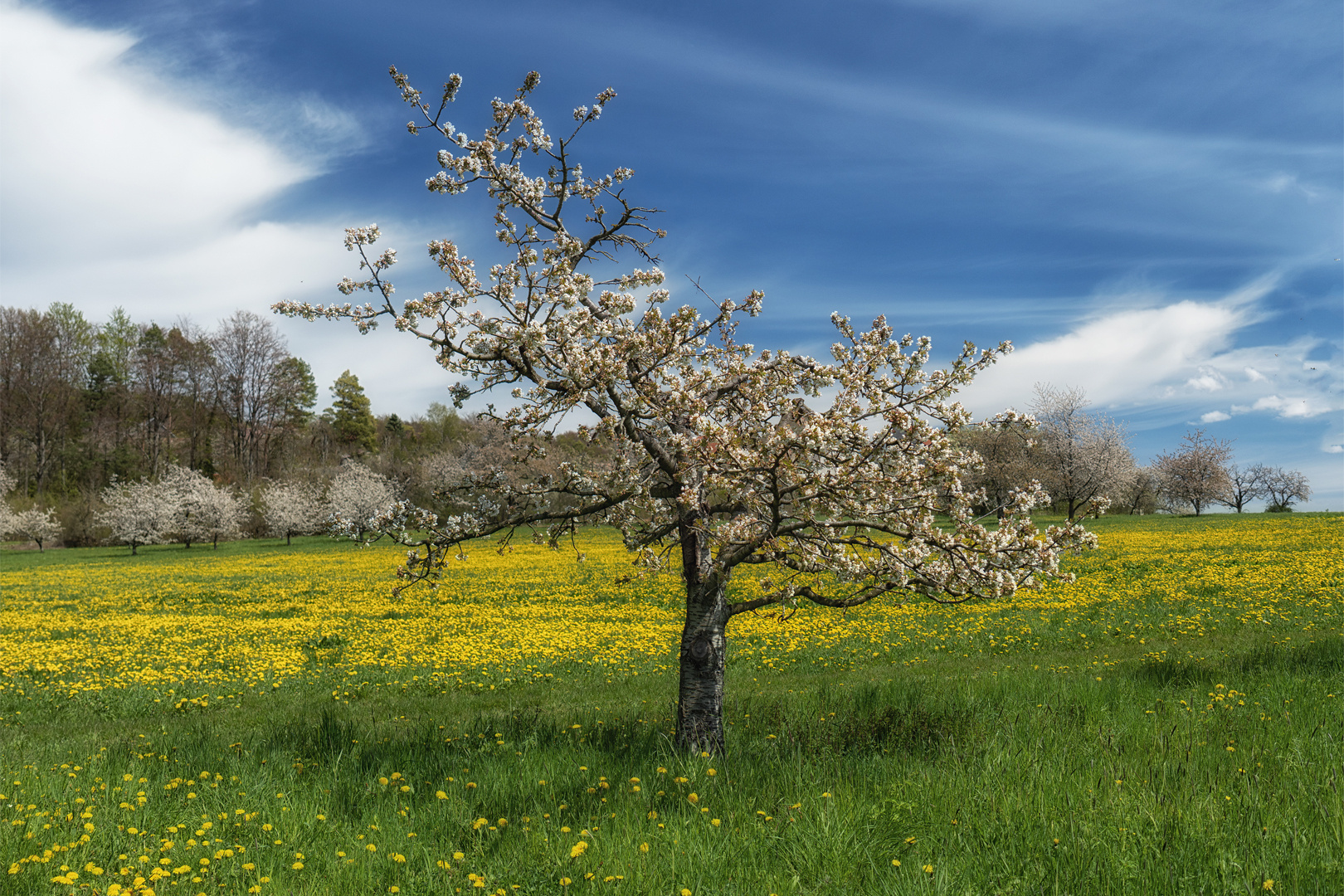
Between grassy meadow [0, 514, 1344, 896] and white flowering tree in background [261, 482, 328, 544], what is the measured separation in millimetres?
41646

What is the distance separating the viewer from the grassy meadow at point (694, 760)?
4625 mm

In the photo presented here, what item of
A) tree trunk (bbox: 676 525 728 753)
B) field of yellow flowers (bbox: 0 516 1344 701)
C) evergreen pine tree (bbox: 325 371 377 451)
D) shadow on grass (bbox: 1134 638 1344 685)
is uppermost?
evergreen pine tree (bbox: 325 371 377 451)

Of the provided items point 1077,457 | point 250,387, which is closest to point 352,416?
point 250,387

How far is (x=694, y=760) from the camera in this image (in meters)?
6.66

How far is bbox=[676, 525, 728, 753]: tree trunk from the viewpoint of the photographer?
23.3 feet

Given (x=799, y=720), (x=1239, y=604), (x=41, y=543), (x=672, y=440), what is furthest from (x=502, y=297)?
(x=41, y=543)

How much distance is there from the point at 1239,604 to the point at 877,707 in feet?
45.7

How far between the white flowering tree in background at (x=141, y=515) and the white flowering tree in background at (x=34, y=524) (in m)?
2.98

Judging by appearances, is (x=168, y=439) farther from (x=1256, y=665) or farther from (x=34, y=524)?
(x=1256, y=665)

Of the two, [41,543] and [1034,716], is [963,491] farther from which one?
[41,543]

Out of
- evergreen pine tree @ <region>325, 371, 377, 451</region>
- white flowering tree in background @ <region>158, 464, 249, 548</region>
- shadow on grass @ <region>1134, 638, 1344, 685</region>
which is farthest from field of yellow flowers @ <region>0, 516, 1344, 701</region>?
evergreen pine tree @ <region>325, 371, 377, 451</region>

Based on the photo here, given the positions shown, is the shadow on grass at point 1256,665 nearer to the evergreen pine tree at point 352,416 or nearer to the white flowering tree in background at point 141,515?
the white flowering tree in background at point 141,515

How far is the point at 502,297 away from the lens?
285 inches

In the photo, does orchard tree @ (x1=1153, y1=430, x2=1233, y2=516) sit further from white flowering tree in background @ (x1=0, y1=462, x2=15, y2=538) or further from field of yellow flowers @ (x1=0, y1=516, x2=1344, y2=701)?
white flowering tree in background @ (x1=0, y1=462, x2=15, y2=538)
